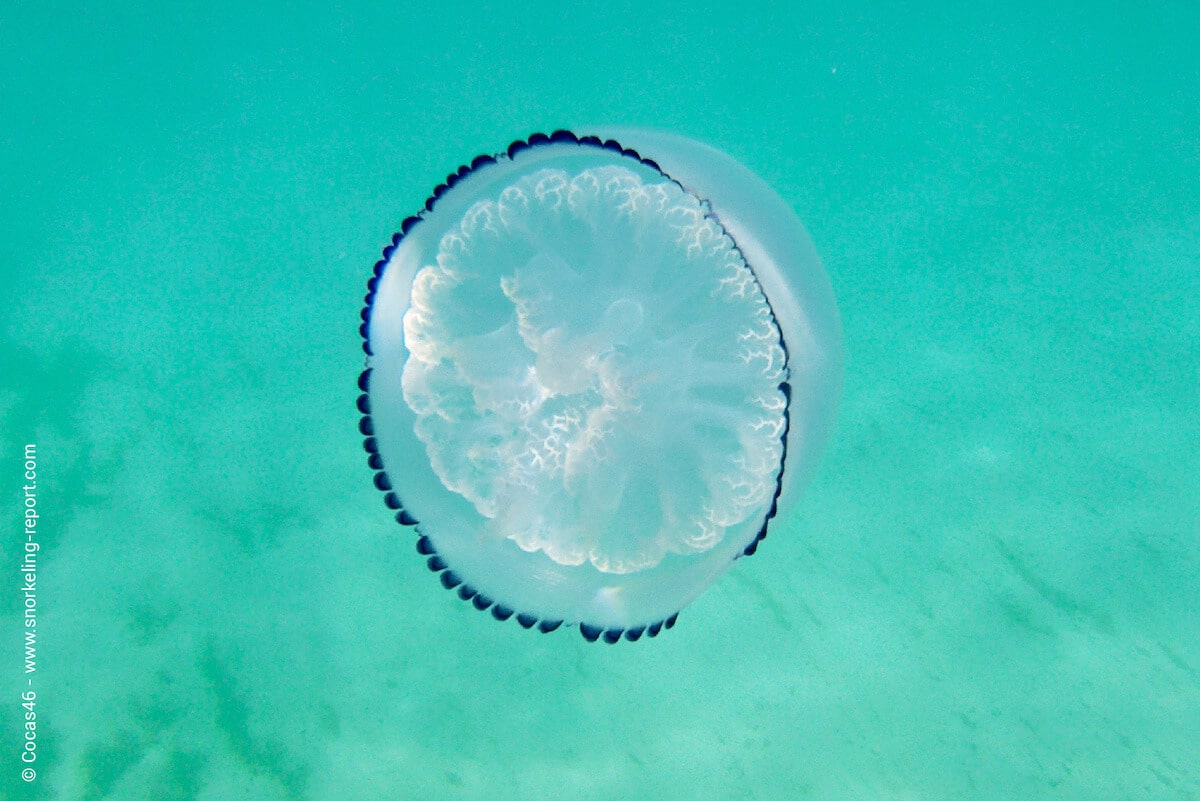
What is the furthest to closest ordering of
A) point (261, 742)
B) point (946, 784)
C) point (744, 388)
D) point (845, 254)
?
1. point (845, 254)
2. point (261, 742)
3. point (946, 784)
4. point (744, 388)

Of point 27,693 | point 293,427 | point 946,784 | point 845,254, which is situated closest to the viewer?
point 946,784

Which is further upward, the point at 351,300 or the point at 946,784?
the point at 351,300

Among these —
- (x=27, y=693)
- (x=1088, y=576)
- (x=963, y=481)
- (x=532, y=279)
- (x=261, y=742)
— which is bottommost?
(x=27, y=693)

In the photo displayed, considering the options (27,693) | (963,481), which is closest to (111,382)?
(27,693)

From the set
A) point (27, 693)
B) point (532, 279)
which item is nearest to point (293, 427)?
point (27, 693)

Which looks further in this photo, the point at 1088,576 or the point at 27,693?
the point at 27,693

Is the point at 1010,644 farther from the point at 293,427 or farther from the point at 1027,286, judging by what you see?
the point at 293,427
